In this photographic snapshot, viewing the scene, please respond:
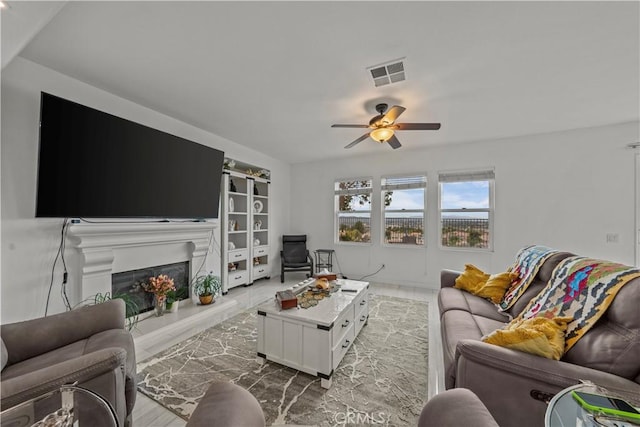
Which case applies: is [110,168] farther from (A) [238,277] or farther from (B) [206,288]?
(A) [238,277]

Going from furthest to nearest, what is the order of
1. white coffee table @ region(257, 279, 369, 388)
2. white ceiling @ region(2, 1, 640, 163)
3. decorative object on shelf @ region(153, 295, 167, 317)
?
decorative object on shelf @ region(153, 295, 167, 317) → white coffee table @ region(257, 279, 369, 388) → white ceiling @ region(2, 1, 640, 163)

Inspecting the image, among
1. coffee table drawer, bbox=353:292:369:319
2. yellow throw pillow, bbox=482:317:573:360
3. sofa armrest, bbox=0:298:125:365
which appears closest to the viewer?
yellow throw pillow, bbox=482:317:573:360

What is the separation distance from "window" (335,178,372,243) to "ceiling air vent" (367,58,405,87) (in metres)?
2.66

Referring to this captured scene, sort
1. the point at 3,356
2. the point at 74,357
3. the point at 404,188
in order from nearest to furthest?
1. the point at 3,356
2. the point at 74,357
3. the point at 404,188

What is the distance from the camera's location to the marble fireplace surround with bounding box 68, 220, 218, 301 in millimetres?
2205

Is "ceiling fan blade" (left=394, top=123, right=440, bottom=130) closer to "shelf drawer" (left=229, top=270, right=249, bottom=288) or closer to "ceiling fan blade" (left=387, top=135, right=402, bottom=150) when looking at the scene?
"ceiling fan blade" (left=387, top=135, right=402, bottom=150)

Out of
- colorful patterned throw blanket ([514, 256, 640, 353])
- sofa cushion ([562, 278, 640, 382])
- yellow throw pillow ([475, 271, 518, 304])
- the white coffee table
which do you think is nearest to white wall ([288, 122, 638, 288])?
yellow throw pillow ([475, 271, 518, 304])

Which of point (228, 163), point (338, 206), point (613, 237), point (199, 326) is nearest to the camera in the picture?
point (199, 326)

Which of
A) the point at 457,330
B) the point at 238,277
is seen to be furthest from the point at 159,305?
the point at 457,330

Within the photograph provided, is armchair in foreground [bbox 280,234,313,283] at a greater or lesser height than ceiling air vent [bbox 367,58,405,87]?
lesser

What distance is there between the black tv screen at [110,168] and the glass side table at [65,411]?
1813 mm

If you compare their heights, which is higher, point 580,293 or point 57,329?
point 580,293

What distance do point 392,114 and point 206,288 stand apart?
10.3 ft

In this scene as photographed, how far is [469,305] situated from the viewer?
2111mm
